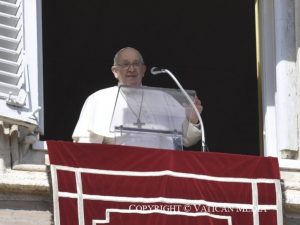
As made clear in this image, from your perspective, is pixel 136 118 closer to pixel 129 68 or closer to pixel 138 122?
pixel 138 122

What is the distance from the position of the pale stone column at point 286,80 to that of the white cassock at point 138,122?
0.46 meters

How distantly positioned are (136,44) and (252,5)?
45.5 inches

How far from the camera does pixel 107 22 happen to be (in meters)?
13.5

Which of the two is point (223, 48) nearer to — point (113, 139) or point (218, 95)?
point (218, 95)

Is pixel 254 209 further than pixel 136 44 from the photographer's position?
No

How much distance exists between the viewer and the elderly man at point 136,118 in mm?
10281

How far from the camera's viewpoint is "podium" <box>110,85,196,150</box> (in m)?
10.3

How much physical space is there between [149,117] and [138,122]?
3.5 inches

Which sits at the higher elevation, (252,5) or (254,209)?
(252,5)

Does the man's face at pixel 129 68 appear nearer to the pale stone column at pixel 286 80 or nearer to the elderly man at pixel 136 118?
the elderly man at pixel 136 118

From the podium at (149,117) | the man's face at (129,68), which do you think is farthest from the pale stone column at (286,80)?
the man's face at (129,68)

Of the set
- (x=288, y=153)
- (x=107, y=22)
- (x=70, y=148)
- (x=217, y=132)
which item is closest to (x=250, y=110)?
(x=217, y=132)

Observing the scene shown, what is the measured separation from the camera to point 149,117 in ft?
34.1

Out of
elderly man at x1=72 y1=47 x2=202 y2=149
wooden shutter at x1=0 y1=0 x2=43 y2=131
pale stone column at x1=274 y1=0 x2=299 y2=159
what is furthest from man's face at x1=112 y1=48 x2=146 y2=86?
pale stone column at x1=274 y1=0 x2=299 y2=159
